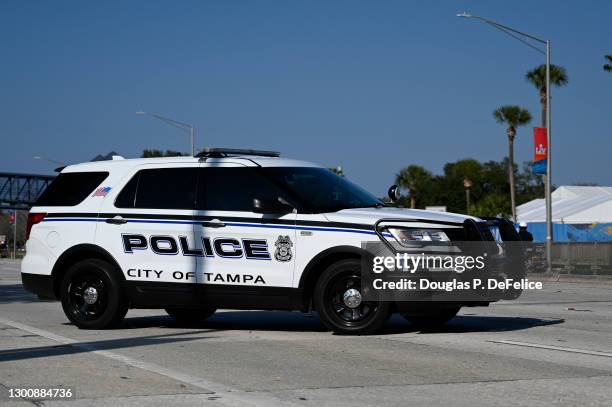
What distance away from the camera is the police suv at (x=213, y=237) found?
35.0 feet

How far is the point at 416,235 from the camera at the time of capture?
1041 centimetres

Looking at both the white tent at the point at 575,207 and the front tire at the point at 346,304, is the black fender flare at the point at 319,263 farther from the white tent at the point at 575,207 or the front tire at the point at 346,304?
the white tent at the point at 575,207

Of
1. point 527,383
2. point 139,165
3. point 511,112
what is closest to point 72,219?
point 139,165

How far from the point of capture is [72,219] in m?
12.2

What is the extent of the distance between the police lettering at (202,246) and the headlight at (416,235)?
4.94 feet

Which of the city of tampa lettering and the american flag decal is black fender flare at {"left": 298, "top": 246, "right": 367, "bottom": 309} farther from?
the american flag decal

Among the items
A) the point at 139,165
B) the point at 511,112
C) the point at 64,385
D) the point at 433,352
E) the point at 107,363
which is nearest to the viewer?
the point at 64,385

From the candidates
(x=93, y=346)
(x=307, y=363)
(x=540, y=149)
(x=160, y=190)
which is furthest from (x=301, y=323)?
(x=540, y=149)

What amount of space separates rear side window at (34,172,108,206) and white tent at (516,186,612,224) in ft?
151

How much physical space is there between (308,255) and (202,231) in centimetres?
134

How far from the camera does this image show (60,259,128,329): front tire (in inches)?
462

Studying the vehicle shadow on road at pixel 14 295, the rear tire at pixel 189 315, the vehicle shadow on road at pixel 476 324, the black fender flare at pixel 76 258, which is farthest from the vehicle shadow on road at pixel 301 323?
the vehicle shadow on road at pixel 14 295

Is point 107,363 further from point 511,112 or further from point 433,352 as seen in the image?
point 511,112

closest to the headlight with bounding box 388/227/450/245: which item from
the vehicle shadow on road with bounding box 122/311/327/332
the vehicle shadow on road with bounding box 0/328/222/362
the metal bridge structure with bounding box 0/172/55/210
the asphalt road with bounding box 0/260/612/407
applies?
the asphalt road with bounding box 0/260/612/407
